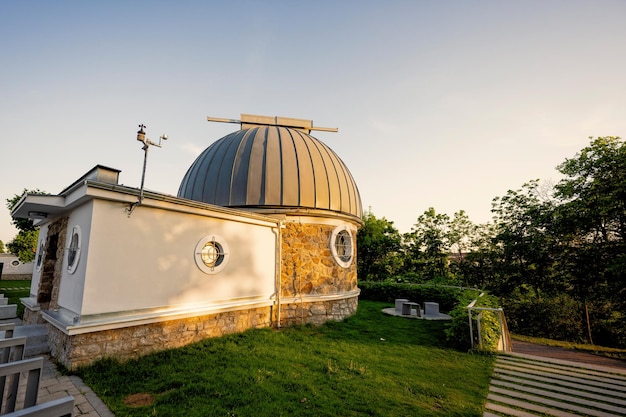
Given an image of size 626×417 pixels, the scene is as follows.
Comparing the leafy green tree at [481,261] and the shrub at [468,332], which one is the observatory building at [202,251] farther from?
the leafy green tree at [481,261]

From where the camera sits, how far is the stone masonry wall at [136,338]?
4.68 meters

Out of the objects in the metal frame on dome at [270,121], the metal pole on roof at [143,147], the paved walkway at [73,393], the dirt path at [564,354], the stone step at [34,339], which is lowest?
the dirt path at [564,354]

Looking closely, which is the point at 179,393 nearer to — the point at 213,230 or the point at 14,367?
the point at 14,367

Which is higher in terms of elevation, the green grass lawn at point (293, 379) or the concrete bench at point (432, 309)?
the green grass lawn at point (293, 379)

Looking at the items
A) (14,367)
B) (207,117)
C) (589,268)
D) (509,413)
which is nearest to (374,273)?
(589,268)

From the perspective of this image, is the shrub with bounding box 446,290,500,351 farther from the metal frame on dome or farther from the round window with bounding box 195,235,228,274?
the metal frame on dome

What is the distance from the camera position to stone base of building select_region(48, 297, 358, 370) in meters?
4.72

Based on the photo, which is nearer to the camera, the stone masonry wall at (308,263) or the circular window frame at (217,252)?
the circular window frame at (217,252)

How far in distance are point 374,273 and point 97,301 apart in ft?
70.1

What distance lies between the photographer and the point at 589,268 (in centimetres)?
1377

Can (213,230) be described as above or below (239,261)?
above

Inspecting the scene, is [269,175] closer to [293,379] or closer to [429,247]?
[293,379]

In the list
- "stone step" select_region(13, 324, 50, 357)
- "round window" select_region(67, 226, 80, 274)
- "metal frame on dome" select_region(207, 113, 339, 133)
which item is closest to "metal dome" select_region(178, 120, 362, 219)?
"metal frame on dome" select_region(207, 113, 339, 133)

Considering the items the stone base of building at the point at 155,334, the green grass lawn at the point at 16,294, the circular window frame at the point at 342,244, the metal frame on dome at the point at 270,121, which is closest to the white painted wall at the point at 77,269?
the stone base of building at the point at 155,334
